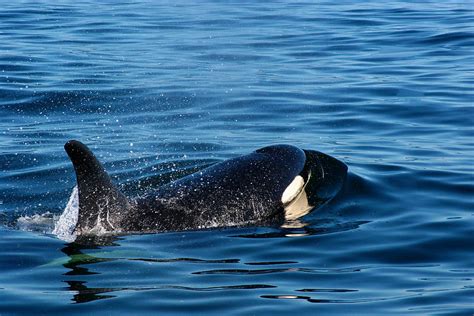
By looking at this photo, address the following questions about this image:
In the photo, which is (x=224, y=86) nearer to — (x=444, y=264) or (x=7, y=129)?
(x=7, y=129)

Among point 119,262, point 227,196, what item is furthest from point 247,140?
point 119,262

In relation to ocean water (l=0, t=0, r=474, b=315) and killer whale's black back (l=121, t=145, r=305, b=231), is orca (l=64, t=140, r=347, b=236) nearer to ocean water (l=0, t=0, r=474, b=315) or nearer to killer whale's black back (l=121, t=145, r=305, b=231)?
killer whale's black back (l=121, t=145, r=305, b=231)

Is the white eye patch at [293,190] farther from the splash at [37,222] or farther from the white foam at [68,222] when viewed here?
the splash at [37,222]

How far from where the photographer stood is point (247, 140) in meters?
13.6

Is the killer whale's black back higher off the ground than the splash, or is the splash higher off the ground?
the killer whale's black back

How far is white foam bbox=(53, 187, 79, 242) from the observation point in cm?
908

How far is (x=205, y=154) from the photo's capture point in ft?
41.7

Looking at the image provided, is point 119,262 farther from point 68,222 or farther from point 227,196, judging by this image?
point 227,196

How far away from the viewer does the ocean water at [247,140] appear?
7801 mm

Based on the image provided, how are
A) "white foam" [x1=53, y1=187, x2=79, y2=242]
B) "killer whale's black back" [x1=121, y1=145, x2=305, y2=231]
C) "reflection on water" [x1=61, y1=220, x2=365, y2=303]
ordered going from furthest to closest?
"killer whale's black back" [x1=121, y1=145, x2=305, y2=231] → "white foam" [x1=53, y1=187, x2=79, y2=242] → "reflection on water" [x1=61, y1=220, x2=365, y2=303]

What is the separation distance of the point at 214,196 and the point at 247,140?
4.12 metres

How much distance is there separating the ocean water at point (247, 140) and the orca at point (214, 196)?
0.20m

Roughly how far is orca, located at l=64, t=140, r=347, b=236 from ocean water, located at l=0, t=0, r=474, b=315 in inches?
8.0

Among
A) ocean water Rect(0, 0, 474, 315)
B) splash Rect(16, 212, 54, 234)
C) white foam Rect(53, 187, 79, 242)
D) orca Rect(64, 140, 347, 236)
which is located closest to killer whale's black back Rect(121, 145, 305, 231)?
orca Rect(64, 140, 347, 236)
